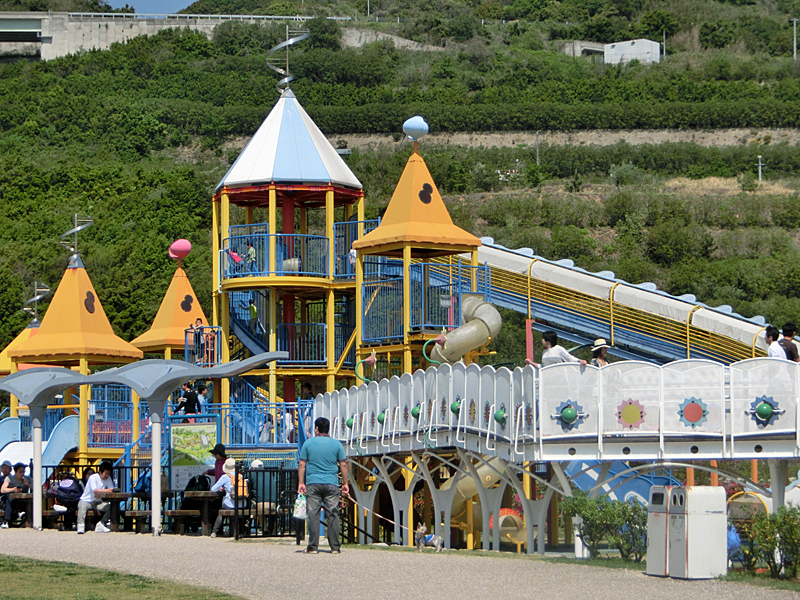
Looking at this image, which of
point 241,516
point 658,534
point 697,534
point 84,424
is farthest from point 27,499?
point 697,534

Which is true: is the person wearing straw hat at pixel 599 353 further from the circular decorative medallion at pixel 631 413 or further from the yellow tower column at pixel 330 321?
the yellow tower column at pixel 330 321

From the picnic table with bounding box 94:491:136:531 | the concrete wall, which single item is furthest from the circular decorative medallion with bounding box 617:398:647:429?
the concrete wall

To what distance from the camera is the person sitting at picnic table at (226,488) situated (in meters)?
18.0

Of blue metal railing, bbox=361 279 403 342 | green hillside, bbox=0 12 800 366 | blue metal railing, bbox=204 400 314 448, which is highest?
green hillside, bbox=0 12 800 366

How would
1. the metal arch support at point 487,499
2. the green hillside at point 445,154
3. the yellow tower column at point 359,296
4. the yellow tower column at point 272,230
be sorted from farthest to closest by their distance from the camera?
the green hillside at point 445,154
the yellow tower column at point 272,230
the yellow tower column at point 359,296
the metal arch support at point 487,499

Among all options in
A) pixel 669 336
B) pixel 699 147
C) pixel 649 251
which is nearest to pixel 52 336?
pixel 669 336

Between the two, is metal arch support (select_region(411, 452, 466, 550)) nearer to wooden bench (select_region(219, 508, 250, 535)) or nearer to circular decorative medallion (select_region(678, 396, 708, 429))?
wooden bench (select_region(219, 508, 250, 535))

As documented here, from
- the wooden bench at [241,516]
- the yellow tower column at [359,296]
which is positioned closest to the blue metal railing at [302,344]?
the yellow tower column at [359,296]

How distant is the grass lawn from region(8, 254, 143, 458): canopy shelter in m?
13.6

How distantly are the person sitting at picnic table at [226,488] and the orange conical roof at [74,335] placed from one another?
28.2ft

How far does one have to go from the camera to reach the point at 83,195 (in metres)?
72.2

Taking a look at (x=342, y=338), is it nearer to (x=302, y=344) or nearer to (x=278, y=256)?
(x=302, y=344)

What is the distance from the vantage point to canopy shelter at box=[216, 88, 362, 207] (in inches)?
1021

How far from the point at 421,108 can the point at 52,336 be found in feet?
223
